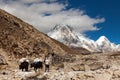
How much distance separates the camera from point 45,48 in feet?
243

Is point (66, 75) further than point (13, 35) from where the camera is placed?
No

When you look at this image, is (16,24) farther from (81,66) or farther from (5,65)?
(81,66)

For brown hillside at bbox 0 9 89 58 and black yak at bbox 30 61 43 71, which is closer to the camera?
black yak at bbox 30 61 43 71

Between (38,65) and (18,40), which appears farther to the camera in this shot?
(18,40)

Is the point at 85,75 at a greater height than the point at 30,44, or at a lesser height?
lesser

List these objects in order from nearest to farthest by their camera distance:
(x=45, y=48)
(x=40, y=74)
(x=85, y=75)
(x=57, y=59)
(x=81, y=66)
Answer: (x=85, y=75), (x=40, y=74), (x=81, y=66), (x=57, y=59), (x=45, y=48)

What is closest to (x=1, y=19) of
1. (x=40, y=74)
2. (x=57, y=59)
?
(x=57, y=59)

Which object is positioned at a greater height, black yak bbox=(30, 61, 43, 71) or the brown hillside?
the brown hillside

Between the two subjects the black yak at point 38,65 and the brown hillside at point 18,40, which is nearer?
the black yak at point 38,65

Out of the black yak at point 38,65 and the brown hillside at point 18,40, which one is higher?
the brown hillside at point 18,40

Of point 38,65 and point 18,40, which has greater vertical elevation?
point 18,40

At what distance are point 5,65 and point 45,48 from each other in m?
23.0

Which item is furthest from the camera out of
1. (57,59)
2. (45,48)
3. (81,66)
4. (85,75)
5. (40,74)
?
(45,48)

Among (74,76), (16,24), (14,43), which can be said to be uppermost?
(16,24)
